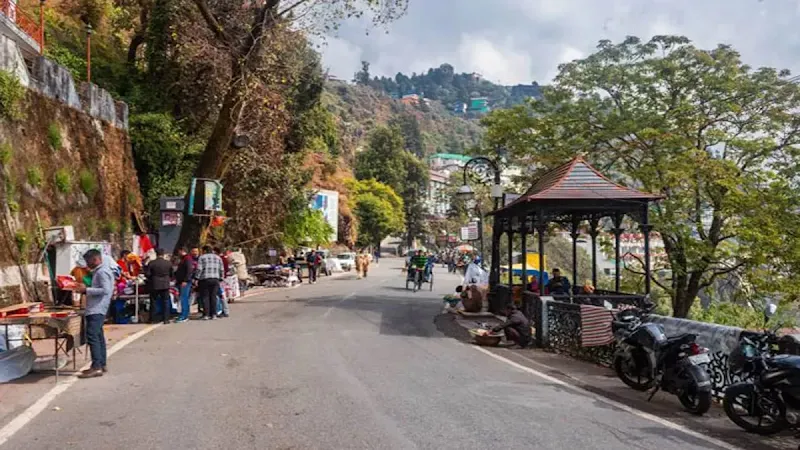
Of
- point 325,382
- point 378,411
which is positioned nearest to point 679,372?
point 378,411

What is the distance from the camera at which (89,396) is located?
7566 millimetres

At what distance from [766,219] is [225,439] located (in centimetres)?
1471

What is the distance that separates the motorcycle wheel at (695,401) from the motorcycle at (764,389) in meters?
0.25

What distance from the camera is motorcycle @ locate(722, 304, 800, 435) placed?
634cm

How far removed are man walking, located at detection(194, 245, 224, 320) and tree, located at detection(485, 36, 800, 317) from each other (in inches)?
424

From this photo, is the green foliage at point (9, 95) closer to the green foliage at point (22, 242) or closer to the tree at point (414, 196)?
the green foliage at point (22, 242)

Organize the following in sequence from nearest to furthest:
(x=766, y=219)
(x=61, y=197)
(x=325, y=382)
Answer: (x=325, y=382) < (x=766, y=219) < (x=61, y=197)

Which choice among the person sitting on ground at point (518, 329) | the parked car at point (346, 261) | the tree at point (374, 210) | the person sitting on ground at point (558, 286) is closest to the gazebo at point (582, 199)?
the person sitting on ground at point (518, 329)

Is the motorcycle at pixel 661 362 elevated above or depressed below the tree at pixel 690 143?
below

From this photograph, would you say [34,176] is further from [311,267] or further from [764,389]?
[311,267]

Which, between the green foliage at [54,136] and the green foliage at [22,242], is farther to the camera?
the green foliage at [54,136]

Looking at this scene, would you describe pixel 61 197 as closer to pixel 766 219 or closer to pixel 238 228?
pixel 238 228

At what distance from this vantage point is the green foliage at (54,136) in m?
17.2

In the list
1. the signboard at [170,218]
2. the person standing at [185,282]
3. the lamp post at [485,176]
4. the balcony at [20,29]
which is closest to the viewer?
the person standing at [185,282]
